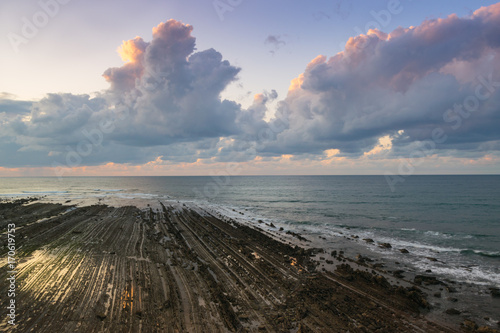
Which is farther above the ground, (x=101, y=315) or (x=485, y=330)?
(x=101, y=315)

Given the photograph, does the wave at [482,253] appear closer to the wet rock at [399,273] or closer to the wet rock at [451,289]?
the wet rock at [399,273]

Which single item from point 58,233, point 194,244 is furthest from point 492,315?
point 58,233

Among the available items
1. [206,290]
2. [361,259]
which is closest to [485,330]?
[361,259]

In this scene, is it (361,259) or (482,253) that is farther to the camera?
(482,253)

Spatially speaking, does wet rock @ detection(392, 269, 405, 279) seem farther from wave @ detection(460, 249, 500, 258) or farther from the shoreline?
wave @ detection(460, 249, 500, 258)

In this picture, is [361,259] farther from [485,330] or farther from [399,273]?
[485,330]

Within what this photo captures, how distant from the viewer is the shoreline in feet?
36.2

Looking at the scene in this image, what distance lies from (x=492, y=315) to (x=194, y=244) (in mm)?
21877

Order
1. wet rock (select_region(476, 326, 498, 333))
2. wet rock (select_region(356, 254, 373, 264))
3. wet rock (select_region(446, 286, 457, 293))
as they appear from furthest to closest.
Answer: wet rock (select_region(356, 254, 373, 264))
wet rock (select_region(446, 286, 457, 293))
wet rock (select_region(476, 326, 498, 333))

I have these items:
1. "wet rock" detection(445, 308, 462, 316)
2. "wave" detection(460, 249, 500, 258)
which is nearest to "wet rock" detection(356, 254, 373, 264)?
"wet rock" detection(445, 308, 462, 316)

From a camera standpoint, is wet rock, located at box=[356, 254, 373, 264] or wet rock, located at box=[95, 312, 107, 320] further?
wet rock, located at box=[356, 254, 373, 264]

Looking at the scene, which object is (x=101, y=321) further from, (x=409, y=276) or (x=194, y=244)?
(x=409, y=276)

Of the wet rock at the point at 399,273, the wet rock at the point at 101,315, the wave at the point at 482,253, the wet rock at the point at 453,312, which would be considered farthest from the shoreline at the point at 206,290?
Answer: the wave at the point at 482,253

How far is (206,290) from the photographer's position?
14.1 m
